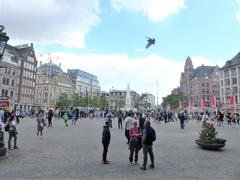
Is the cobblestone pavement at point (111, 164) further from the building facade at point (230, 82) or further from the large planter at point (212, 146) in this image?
the building facade at point (230, 82)

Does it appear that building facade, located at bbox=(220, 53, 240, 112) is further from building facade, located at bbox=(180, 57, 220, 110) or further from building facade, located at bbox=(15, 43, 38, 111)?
building facade, located at bbox=(15, 43, 38, 111)

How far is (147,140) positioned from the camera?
8.91 m

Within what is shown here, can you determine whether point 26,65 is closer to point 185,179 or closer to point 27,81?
point 27,81

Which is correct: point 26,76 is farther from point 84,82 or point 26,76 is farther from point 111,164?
point 111,164

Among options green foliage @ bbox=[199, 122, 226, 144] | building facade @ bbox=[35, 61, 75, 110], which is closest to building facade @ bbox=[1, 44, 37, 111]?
building facade @ bbox=[35, 61, 75, 110]

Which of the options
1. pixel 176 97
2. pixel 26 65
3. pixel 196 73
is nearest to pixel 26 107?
pixel 26 65

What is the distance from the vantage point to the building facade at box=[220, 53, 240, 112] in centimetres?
8069

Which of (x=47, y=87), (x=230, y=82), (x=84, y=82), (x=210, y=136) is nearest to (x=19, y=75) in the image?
(x=47, y=87)

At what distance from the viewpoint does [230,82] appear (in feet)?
276

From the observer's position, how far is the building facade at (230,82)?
80688 mm

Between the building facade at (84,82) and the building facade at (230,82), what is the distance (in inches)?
2835

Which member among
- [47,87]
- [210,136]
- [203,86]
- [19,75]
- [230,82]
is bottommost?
[210,136]

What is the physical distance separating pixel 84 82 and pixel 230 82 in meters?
85.9

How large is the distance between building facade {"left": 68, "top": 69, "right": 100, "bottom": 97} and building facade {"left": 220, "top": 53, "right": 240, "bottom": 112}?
72015mm
